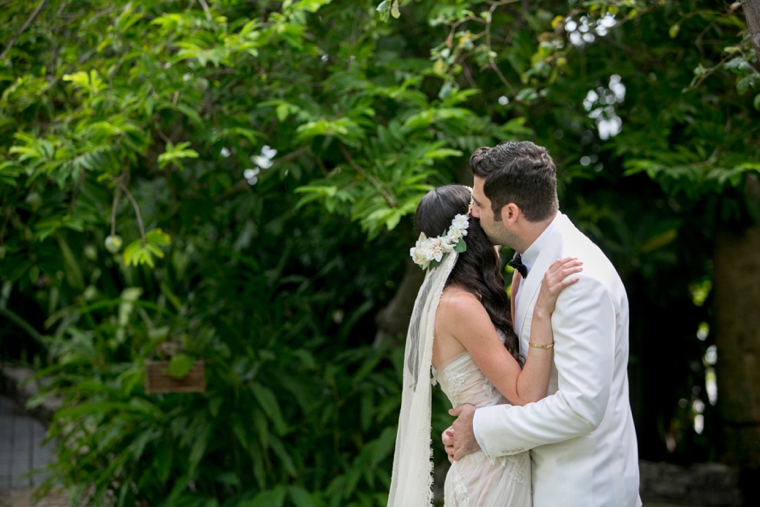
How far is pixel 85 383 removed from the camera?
171 inches

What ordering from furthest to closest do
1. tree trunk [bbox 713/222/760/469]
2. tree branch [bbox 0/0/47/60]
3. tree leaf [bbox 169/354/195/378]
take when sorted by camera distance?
tree trunk [bbox 713/222/760/469]
tree leaf [bbox 169/354/195/378]
tree branch [bbox 0/0/47/60]

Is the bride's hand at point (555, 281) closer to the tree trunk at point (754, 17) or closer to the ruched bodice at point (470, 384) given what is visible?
the ruched bodice at point (470, 384)

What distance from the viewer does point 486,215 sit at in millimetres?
2037

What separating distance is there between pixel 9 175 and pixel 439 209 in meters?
1.83

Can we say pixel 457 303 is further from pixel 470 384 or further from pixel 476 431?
pixel 476 431

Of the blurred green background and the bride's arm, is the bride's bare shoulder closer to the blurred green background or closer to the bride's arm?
the bride's arm

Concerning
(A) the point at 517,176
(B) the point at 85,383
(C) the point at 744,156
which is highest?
(A) the point at 517,176

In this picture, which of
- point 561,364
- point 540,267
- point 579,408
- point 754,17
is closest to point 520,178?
point 540,267

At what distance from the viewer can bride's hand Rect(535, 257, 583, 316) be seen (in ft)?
6.05

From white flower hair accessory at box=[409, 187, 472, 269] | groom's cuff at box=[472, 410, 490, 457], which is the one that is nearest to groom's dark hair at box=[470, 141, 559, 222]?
white flower hair accessory at box=[409, 187, 472, 269]

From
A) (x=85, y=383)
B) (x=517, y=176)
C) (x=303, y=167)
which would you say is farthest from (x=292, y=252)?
(x=517, y=176)

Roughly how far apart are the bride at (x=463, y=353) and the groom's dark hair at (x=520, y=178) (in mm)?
172

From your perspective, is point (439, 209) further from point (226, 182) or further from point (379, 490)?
point (379, 490)

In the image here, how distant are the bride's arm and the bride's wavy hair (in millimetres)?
64
